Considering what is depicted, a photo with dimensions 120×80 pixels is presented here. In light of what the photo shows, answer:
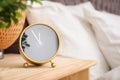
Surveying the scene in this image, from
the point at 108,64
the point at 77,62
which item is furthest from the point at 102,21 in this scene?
the point at 77,62

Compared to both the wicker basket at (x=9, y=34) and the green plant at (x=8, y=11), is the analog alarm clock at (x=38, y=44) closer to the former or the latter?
the wicker basket at (x=9, y=34)

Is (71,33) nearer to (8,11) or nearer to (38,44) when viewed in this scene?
(38,44)

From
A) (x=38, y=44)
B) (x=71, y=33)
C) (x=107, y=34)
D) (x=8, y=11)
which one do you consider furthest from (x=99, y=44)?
(x=8, y=11)

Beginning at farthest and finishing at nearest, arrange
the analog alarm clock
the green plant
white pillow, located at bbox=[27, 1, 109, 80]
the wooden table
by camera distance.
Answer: white pillow, located at bbox=[27, 1, 109, 80] < the analog alarm clock < the wooden table < the green plant

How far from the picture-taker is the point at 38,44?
1052 mm

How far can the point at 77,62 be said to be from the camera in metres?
1.12

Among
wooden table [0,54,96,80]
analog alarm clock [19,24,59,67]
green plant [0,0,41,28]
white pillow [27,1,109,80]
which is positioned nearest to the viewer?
green plant [0,0,41,28]

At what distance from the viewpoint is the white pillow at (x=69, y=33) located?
1.36m

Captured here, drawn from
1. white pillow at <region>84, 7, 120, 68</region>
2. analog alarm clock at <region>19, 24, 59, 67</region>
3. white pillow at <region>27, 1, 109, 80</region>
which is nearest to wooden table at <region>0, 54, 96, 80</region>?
analog alarm clock at <region>19, 24, 59, 67</region>

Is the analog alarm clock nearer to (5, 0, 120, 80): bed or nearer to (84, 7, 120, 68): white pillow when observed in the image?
(5, 0, 120, 80): bed

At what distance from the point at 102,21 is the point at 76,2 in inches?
12.3

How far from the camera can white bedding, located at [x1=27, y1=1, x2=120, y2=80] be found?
1363 mm

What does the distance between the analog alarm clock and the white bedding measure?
0.93 ft

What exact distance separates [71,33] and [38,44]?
0.37 meters
